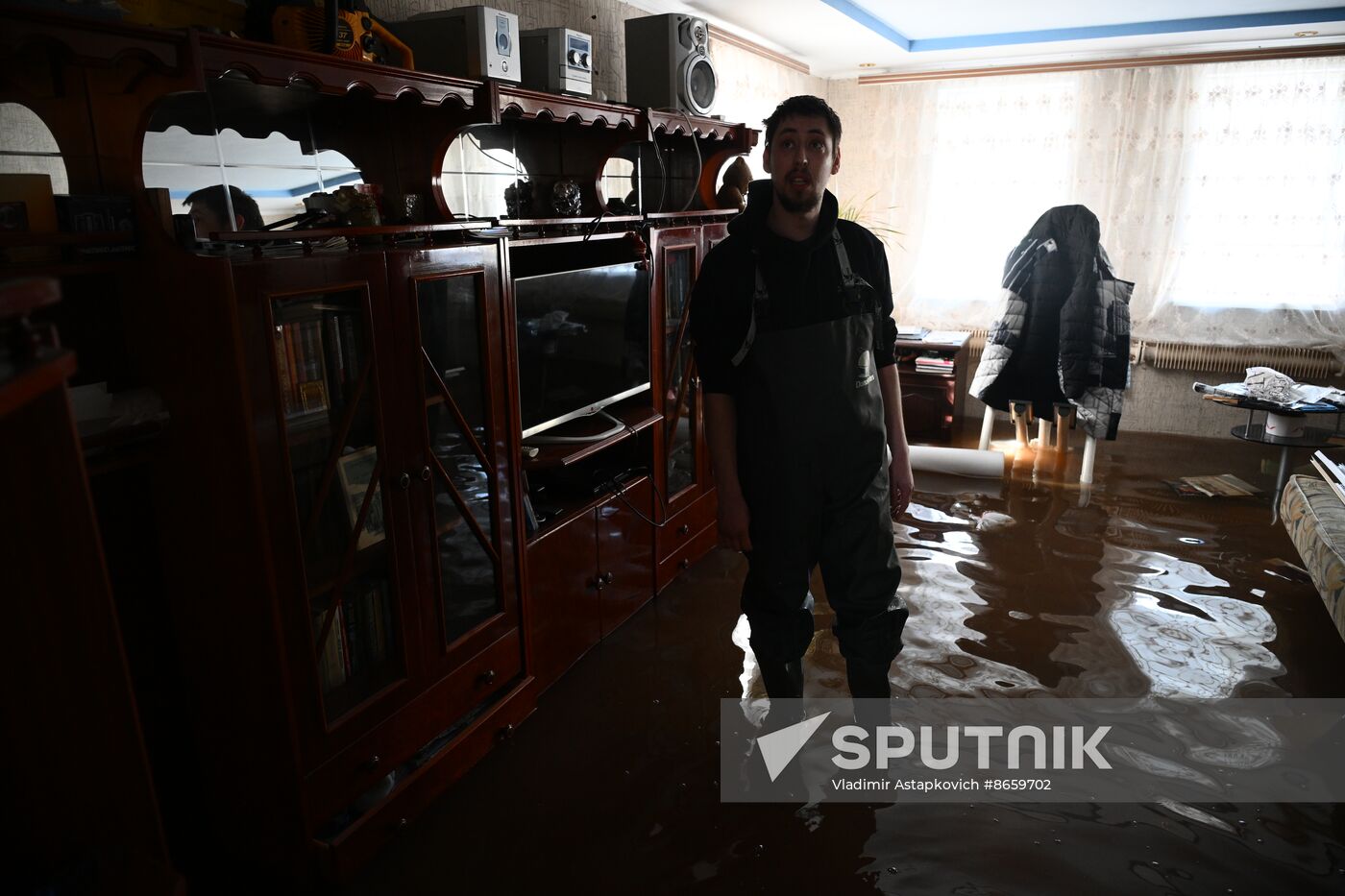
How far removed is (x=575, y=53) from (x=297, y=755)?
1.99 meters

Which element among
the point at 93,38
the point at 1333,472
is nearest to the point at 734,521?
the point at 93,38

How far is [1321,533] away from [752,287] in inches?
79.1

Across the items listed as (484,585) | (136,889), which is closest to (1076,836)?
(484,585)

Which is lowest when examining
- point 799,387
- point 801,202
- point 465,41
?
point 799,387

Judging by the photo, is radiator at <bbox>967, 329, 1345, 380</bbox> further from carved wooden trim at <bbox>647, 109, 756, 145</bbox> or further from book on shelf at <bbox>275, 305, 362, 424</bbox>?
book on shelf at <bbox>275, 305, 362, 424</bbox>

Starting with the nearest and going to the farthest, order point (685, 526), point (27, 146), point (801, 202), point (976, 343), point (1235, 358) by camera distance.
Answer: point (27, 146)
point (801, 202)
point (685, 526)
point (1235, 358)
point (976, 343)

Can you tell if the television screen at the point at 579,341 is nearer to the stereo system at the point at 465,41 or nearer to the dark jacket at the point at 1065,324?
the stereo system at the point at 465,41

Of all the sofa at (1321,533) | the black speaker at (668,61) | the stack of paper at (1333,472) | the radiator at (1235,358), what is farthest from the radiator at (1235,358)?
the black speaker at (668,61)

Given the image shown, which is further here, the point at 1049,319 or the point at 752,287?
the point at 1049,319

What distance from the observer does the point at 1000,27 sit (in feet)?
15.0

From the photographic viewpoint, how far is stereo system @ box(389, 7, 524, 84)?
7.07 feet

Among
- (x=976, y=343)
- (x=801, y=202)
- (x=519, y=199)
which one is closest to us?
(x=801, y=202)

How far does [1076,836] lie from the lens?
6.24 feet

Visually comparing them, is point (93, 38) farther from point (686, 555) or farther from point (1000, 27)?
point (1000, 27)
